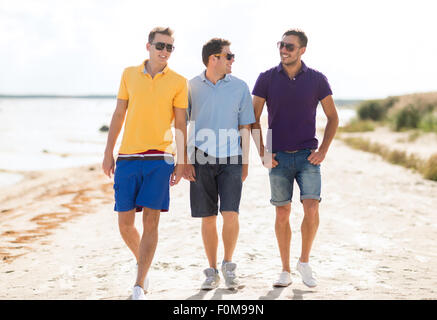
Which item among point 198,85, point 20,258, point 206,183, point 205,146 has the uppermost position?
point 198,85

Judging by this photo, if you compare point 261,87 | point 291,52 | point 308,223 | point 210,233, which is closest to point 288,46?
point 291,52

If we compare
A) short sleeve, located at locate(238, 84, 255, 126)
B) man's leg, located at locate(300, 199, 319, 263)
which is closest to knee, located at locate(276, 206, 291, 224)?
man's leg, located at locate(300, 199, 319, 263)

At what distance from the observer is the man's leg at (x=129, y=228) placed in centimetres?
425

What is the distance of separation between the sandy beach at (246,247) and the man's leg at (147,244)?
0.30 m

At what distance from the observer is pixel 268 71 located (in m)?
4.60

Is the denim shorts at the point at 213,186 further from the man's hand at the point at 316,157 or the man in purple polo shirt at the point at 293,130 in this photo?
the man's hand at the point at 316,157

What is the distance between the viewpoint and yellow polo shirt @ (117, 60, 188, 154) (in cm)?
406

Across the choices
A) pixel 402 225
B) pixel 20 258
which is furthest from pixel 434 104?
pixel 20 258

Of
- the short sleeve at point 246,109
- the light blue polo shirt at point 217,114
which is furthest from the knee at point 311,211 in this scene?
the short sleeve at point 246,109

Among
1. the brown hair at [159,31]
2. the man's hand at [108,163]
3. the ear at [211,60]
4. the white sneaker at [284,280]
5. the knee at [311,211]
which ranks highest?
the brown hair at [159,31]

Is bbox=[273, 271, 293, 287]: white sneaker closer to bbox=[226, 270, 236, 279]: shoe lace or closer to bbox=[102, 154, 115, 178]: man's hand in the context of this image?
bbox=[226, 270, 236, 279]: shoe lace

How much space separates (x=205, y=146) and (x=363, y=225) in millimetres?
4034

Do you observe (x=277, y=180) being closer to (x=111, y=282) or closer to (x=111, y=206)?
(x=111, y=282)
